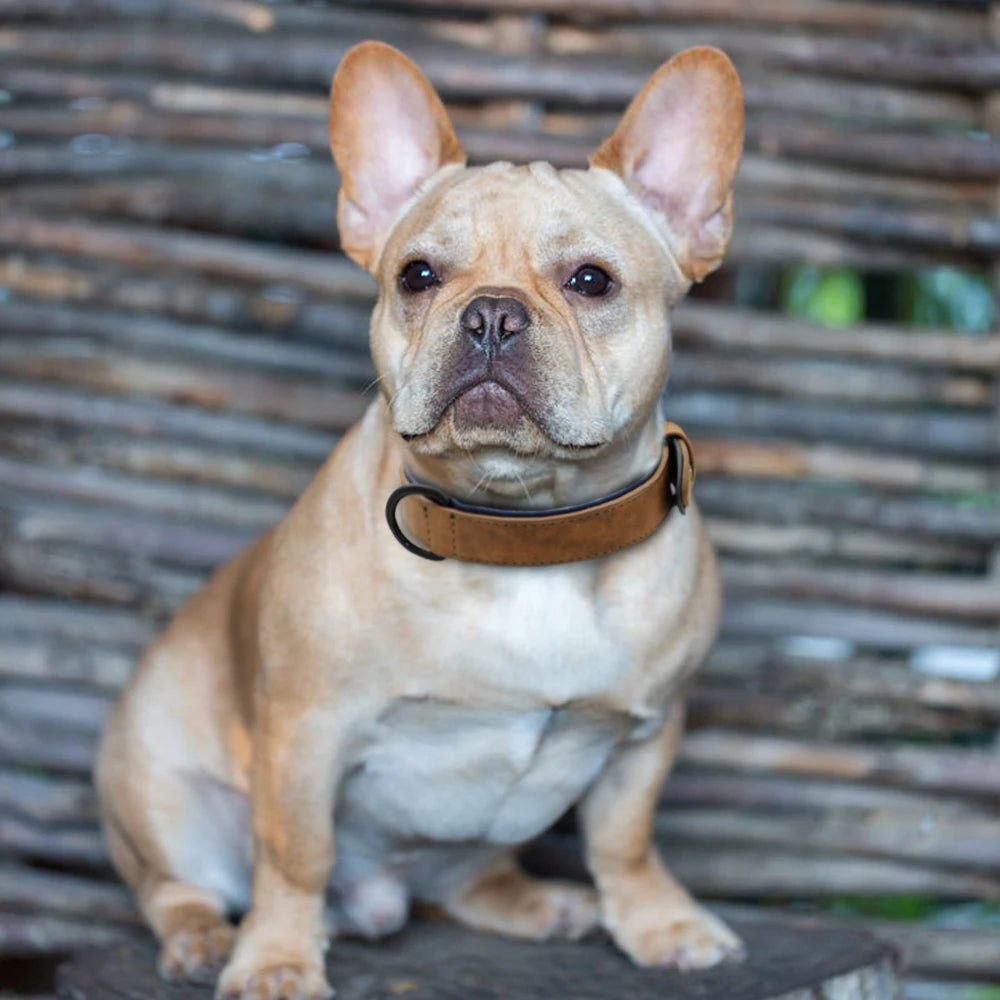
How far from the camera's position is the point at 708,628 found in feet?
6.92

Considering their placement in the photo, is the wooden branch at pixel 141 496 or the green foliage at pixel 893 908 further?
the green foliage at pixel 893 908

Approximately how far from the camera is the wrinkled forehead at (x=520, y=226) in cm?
191

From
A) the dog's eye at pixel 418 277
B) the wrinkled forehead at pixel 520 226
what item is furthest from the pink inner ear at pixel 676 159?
the dog's eye at pixel 418 277

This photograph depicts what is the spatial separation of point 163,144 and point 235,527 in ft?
2.36

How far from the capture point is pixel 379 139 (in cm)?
Answer: 213

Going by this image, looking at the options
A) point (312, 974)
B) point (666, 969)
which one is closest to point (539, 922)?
point (666, 969)

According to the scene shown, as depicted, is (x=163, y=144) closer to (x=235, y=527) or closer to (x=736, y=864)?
(x=235, y=527)

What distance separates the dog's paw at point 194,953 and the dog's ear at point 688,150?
1.13m

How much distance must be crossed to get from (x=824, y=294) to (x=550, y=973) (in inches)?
79.7

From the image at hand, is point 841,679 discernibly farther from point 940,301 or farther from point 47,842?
point 47,842

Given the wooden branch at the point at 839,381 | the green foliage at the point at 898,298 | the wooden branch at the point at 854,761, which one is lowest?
the wooden branch at the point at 854,761

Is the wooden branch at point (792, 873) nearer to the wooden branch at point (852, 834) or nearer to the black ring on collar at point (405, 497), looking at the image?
the wooden branch at point (852, 834)

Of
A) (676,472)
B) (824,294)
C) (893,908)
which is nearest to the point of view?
(676,472)

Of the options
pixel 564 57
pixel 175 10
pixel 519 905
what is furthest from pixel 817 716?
pixel 175 10
